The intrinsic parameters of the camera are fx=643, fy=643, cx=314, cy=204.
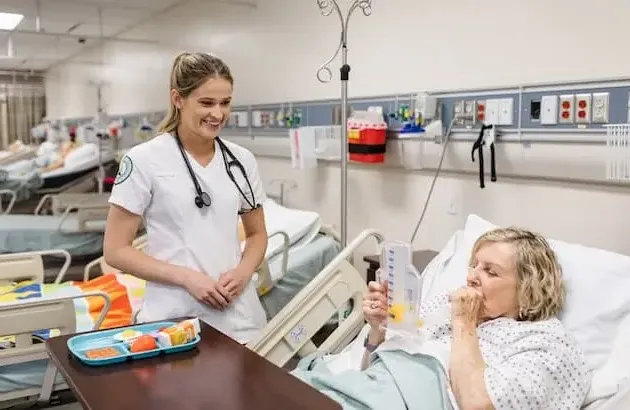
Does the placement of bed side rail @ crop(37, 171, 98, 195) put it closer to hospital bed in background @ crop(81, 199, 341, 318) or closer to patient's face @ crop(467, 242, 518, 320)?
hospital bed in background @ crop(81, 199, 341, 318)

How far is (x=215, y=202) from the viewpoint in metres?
1.83

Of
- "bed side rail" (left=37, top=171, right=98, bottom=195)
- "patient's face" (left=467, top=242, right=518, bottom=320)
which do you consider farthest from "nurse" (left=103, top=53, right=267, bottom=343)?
"bed side rail" (left=37, top=171, right=98, bottom=195)

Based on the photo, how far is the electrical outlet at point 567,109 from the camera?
7.86 ft

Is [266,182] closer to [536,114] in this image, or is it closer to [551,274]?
[536,114]

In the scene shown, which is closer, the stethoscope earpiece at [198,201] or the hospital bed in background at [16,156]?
the stethoscope earpiece at [198,201]

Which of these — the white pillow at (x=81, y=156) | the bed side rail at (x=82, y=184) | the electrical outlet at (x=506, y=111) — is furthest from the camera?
the white pillow at (x=81, y=156)

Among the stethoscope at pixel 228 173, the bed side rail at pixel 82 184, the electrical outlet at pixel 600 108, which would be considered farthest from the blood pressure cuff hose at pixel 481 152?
the bed side rail at pixel 82 184

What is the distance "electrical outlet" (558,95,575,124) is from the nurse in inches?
51.1

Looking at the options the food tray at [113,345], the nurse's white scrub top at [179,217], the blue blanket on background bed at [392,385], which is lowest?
the blue blanket on background bed at [392,385]

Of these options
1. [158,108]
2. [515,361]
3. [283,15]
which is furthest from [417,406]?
[158,108]

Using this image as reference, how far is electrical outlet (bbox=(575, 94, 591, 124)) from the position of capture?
2340 mm

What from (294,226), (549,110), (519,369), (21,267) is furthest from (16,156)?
(519,369)

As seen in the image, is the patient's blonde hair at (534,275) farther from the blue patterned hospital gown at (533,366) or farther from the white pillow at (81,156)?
the white pillow at (81,156)

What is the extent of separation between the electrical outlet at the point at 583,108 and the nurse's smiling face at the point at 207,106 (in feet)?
4.38
